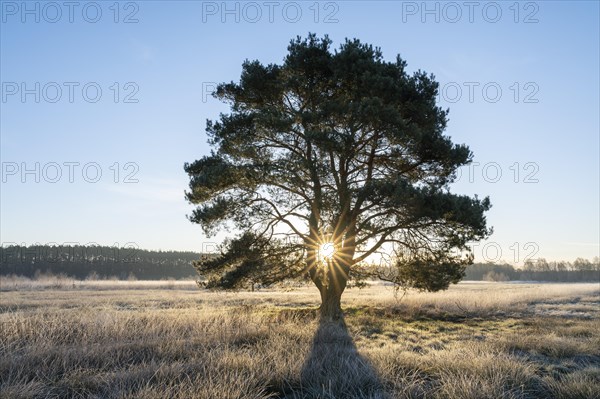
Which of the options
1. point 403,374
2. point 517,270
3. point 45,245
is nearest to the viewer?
point 403,374

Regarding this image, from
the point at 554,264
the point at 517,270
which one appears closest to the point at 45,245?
the point at 517,270

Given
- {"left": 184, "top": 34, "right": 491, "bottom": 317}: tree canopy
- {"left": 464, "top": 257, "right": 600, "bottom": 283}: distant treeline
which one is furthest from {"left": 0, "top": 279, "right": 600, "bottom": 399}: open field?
{"left": 464, "top": 257, "right": 600, "bottom": 283}: distant treeline

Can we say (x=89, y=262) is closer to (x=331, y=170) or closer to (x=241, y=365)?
(x=331, y=170)

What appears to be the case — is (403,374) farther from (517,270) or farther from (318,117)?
(517,270)

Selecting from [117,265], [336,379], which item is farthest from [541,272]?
[336,379]

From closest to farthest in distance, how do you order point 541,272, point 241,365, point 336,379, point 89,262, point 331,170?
point 336,379, point 241,365, point 331,170, point 89,262, point 541,272

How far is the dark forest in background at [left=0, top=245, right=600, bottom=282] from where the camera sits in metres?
99.9

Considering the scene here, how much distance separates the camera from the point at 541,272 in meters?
132

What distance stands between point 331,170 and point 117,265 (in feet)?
343

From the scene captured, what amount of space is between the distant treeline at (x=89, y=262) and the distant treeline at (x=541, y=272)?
A: 87.7 metres

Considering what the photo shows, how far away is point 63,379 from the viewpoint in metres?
4.63

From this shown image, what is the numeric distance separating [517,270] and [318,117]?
145153mm

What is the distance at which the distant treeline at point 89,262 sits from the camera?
9938cm

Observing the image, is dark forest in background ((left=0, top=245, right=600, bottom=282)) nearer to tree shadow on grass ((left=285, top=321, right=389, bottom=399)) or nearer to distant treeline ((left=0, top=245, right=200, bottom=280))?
distant treeline ((left=0, top=245, right=200, bottom=280))
